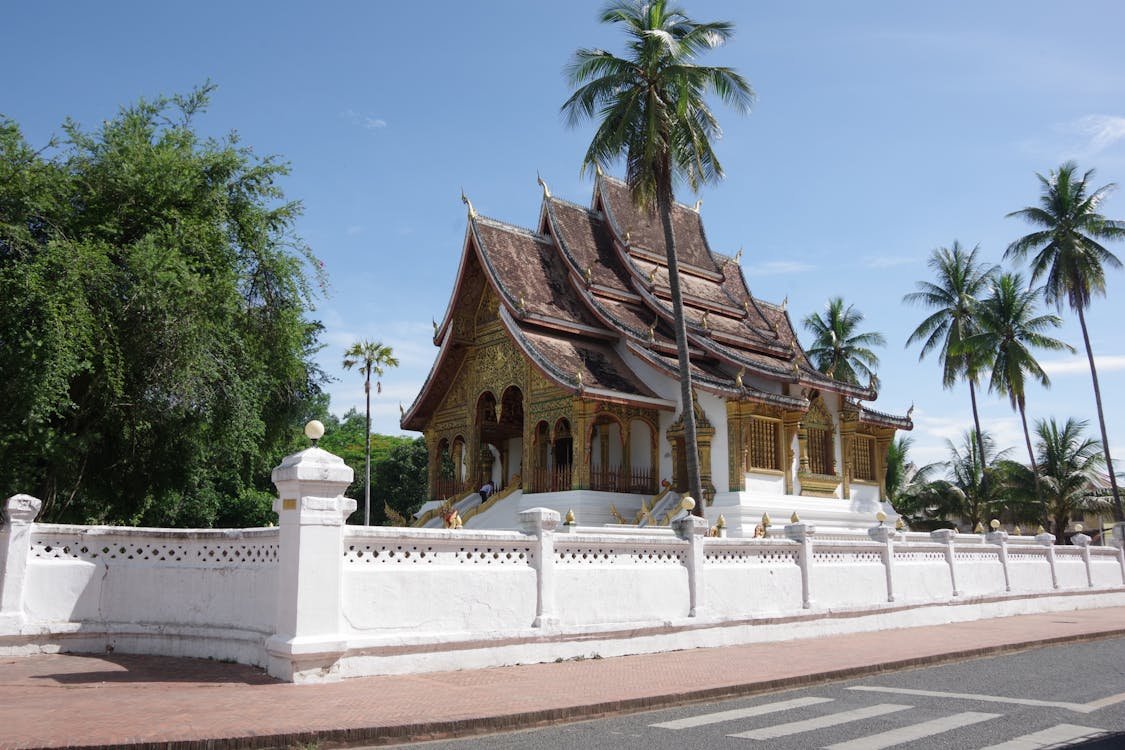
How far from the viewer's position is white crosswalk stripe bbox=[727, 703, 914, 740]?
6488 millimetres

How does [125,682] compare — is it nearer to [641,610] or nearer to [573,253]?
[641,610]

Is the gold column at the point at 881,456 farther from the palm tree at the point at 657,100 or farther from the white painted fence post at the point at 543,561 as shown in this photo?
the white painted fence post at the point at 543,561

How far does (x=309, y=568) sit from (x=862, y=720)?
4.73m

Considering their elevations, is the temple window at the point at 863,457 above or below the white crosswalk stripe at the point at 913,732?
above

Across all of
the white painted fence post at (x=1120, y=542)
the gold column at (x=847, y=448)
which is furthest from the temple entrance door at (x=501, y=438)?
the white painted fence post at (x=1120, y=542)

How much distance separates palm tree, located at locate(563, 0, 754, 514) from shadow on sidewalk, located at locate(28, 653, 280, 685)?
11295mm

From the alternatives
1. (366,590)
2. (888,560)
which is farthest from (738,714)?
(888,560)

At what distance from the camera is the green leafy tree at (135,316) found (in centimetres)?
1293

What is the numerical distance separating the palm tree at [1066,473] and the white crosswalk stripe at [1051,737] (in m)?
31.3

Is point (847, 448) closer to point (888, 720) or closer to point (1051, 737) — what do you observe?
point (888, 720)

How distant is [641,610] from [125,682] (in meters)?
5.40

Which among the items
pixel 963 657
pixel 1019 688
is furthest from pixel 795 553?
pixel 1019 688

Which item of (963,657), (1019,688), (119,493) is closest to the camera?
(1019,688)

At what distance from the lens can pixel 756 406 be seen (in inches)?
897
